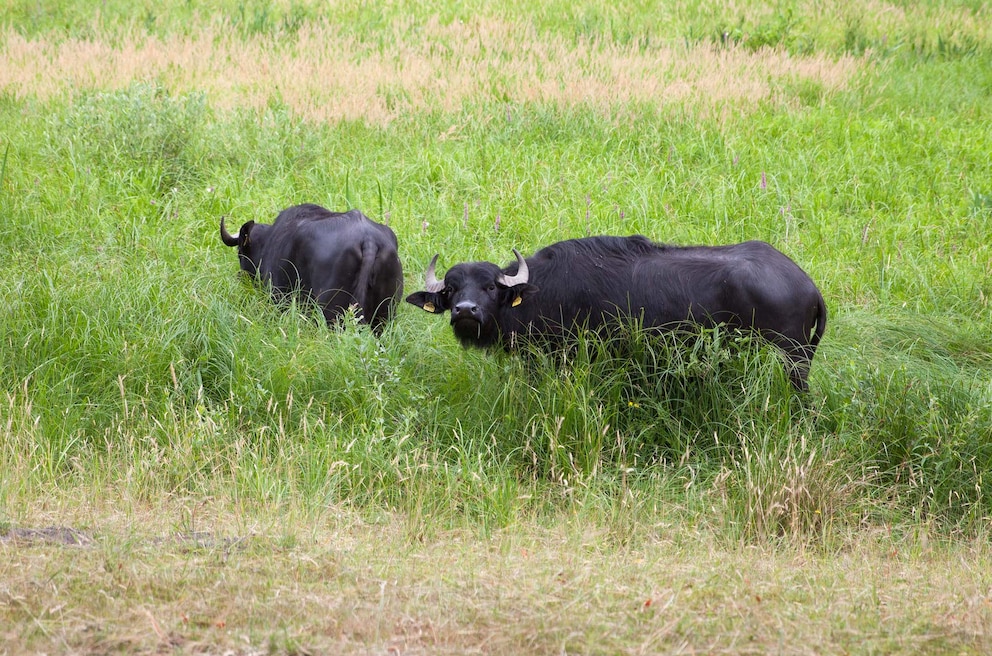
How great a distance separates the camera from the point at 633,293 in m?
6.58

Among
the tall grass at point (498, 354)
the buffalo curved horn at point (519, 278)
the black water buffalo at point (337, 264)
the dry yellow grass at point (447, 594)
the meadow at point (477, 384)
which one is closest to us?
the dry yellow grass at point (447, 594)

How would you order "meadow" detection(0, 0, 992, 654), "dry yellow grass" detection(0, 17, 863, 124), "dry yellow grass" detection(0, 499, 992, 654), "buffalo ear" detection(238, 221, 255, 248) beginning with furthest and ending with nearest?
1. "dry yellow grass" detection(0, 17, 863, 124)
2. "buffalo ear" detection(238, 221, 255, 248)
3. "meadow" detection(0, 0, 992, 654)
4. "dry yellow grass" detection(0, 499, 992, 654)

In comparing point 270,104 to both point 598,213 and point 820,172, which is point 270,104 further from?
point 820,172

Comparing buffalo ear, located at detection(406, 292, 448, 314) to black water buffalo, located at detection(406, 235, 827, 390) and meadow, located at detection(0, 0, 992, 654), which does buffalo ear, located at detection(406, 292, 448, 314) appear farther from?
meadow, located at detection(0, 0, 992, 654)

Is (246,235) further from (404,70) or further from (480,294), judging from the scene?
(404,70)

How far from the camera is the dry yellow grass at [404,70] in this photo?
1238 cm

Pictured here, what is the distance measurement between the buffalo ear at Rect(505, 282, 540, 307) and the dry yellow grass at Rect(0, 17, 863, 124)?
5.61 m

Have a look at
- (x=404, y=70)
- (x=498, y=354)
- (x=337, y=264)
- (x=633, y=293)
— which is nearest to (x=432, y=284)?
(x=498, y=354)

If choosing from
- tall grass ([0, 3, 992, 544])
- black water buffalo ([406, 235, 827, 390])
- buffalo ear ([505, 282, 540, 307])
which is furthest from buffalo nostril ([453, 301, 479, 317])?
tall grass ([0, 3, 992, 544])

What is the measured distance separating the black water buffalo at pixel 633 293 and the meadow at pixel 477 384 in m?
0.24

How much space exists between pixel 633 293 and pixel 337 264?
2.16 m

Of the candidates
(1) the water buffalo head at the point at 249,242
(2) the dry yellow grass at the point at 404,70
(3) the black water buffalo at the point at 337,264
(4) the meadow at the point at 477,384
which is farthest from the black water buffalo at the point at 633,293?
(2) the dry yellow grass at the point at 404,70

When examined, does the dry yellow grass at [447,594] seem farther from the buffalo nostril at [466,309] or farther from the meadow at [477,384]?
the buffalo nostril at [466,309]

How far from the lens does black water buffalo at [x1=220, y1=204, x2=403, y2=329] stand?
24.0 feet
